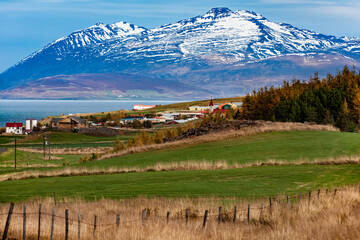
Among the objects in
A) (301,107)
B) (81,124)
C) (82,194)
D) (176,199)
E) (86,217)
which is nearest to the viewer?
(86,217)

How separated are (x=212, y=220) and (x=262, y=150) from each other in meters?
30.8

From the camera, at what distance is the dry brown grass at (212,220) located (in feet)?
54.5

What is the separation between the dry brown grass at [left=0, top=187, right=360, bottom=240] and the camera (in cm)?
1662

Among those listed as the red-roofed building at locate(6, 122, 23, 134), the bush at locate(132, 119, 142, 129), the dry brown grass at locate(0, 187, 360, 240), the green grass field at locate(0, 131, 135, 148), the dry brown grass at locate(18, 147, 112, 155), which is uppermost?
the bush at locate(132, 119, 142, 129)

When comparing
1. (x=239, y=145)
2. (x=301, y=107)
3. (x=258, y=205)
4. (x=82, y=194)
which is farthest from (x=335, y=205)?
(x=301, y=107)

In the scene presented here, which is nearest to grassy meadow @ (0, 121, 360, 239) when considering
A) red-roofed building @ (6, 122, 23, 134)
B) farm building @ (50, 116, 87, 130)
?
farm building @ (50, 116, 87, 130)

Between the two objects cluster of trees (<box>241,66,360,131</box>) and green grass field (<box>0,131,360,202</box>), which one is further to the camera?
cluster of trees (<box>241,66,360,131</box>)

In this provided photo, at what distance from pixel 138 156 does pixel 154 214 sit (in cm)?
3453

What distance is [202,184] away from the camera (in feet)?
104

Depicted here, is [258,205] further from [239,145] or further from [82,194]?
[239,145]

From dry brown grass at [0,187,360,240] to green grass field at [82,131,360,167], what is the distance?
68.8ft

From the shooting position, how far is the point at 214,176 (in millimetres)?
35688

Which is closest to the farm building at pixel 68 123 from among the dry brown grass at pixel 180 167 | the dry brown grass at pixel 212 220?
the dry brown grass at pixel 180 167

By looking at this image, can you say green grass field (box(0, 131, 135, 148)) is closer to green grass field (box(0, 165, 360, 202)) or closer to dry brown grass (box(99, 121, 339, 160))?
dry brown grass (box(99, 121, 339, 160))
